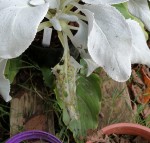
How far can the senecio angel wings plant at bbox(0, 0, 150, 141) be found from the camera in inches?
40.1

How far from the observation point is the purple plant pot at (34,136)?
4.00 feet

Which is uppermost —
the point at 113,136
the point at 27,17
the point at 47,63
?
the point at 27,17

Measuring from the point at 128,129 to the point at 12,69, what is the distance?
1.48ft

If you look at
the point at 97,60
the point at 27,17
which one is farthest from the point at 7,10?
the point at 97,60

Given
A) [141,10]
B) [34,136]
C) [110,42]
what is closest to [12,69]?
[34,136]

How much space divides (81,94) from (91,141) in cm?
21

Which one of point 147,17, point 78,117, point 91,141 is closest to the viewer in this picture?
point 91,141

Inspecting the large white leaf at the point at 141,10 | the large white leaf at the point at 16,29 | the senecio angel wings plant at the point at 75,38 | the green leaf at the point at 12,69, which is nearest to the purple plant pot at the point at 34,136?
the senecio angel wings plant at the point at 75,38

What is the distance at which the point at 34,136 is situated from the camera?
4.09 feet

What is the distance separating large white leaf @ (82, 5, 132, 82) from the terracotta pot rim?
0.68 feet

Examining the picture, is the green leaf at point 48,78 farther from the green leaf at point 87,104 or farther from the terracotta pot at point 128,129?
the terracotta pot at point 128,129

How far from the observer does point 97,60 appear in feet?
3.61

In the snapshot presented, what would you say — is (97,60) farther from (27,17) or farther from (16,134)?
(16,134)

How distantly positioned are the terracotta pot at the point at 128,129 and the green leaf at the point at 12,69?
36 centimetres
